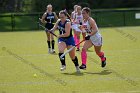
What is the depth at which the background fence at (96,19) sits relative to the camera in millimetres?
38469

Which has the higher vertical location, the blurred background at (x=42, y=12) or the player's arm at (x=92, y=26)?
the blurred background at (x=42, y=12)

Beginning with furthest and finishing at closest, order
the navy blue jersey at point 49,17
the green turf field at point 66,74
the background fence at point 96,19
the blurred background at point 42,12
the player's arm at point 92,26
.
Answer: the blurred background at point 42,12 < the background fence at point 96,19 < the navy blue jersey at point 49,17 < the player's arm at point 92,26 < the green turf field at point 66,74

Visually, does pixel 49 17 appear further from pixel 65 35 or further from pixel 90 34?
pixel 65 35

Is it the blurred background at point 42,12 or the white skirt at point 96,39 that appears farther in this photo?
the blurred background at point 42,12

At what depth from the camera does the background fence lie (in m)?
38.5

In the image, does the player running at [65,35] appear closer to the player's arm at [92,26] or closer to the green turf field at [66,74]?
the green turf field at [66,74]

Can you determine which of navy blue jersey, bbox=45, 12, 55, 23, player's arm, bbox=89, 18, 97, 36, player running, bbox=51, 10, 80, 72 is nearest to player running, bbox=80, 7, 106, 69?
player's arm, bbox=89, 18, 97, 36

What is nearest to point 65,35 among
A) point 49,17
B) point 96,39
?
point 96,39

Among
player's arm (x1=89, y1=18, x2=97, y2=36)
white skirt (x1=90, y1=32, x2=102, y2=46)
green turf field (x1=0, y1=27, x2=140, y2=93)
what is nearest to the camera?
green turf field (x1=0, y1=27, x2=140, y2=93)

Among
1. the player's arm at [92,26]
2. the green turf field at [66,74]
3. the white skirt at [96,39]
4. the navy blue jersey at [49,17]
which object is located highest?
the navy blue jersey at [49,17]

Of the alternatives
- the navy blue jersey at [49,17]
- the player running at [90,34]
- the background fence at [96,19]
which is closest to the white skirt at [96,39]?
the player running at [90,34]

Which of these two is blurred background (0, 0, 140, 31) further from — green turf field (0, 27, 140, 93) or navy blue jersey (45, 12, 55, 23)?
green turf field (0, 27, 140, 93)

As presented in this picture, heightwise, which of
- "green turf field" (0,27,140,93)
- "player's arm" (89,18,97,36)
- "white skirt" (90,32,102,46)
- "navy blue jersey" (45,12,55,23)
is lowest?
"green turf field" (0,27,140,93)

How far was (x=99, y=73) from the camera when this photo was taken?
1377 cm
